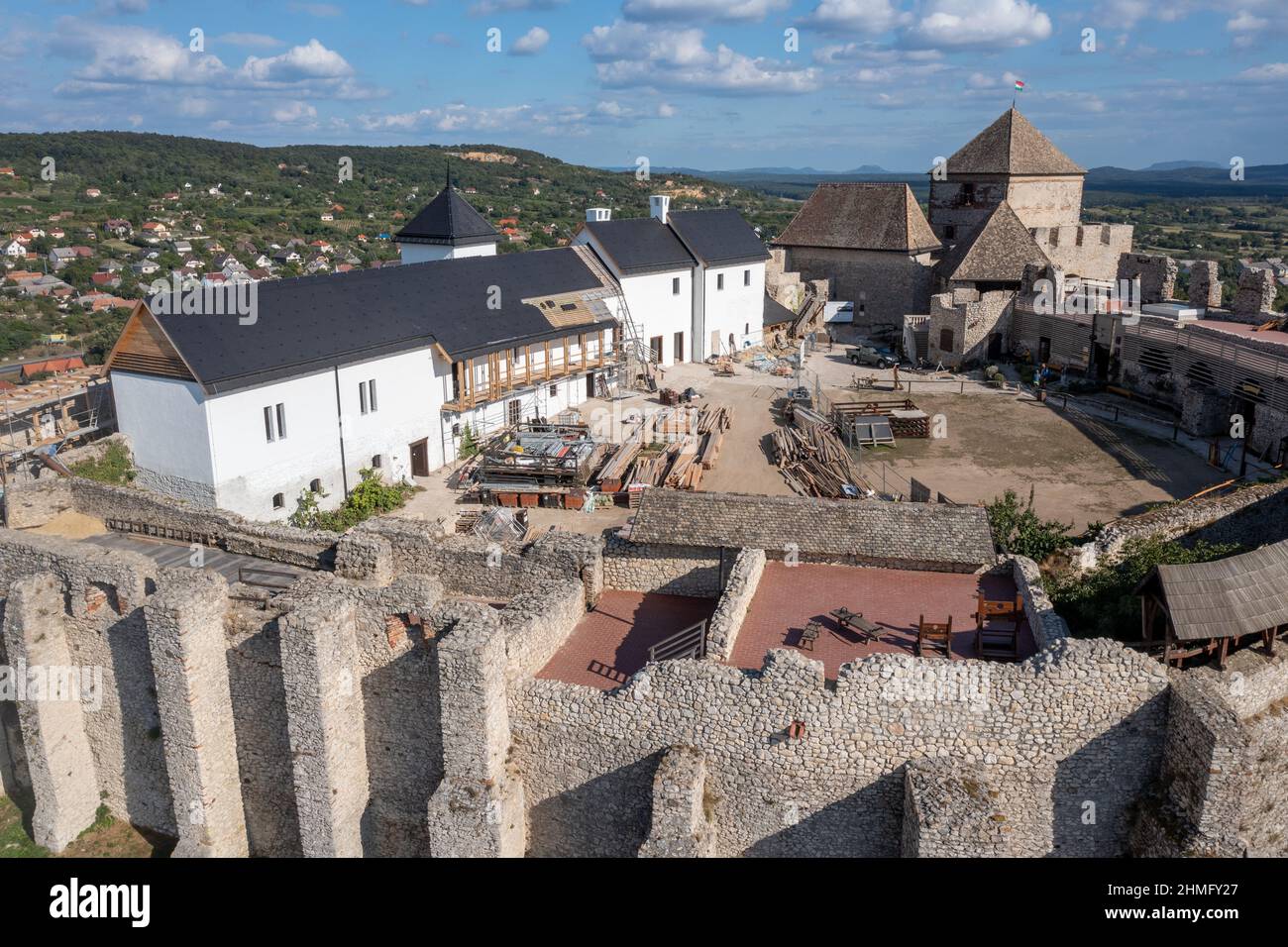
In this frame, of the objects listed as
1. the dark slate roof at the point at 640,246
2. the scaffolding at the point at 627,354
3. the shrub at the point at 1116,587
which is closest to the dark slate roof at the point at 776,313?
the dark slate roof at the point at 640,246

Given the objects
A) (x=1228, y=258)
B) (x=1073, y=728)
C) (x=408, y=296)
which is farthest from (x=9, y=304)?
(x=1228, y=258)

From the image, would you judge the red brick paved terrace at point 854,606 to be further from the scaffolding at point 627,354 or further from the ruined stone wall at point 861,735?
the scaffolding at point 627,354

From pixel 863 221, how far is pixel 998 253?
33.1ft

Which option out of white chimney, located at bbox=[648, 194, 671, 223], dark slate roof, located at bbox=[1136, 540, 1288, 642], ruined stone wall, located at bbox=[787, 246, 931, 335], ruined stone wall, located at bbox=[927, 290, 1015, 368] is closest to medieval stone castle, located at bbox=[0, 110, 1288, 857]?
dark slate roof, located at bbox=[1136, 540, 1288, 642]

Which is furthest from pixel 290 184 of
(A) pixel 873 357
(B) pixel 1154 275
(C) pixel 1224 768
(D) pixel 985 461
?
(C) pixel 1224 768

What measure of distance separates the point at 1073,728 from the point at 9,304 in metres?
67.5

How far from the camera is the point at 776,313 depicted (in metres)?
56.4

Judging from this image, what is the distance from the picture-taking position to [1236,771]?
12.0 m

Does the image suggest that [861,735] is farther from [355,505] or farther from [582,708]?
[355,505]

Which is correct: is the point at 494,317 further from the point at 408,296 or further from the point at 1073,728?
the point at 1073,728

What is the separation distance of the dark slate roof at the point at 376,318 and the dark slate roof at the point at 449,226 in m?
2.42

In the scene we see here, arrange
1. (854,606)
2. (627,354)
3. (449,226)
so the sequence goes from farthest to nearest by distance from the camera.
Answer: (627,354), (449,226), (854,606)

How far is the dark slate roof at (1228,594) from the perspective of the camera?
13.9m

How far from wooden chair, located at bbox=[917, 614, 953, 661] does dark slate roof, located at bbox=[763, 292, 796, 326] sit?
135 feet
